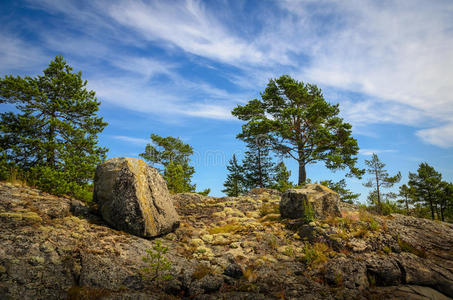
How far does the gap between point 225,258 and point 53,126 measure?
12.6 m

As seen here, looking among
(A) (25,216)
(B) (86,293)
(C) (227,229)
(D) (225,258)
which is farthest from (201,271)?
(A) (25,216)

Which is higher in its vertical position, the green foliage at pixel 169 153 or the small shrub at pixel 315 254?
the green foliage at pixel 169 153

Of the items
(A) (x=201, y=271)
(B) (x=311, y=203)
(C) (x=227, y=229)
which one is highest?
(B) (x=311, y=203)

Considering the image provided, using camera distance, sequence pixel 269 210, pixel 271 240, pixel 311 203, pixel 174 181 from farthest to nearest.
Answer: pixel 174 181 < pixel 269 210 < pixel 311 203 < pixel 271 240

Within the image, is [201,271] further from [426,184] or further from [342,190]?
[426,184]

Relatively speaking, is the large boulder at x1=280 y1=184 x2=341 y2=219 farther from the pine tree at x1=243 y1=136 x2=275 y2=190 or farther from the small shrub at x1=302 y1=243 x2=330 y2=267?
the pine tree at x1=243 y1=136 x2=275 y2=190

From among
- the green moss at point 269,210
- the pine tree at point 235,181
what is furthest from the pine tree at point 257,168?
the green moss at point 269,210

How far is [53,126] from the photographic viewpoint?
13.4 meters

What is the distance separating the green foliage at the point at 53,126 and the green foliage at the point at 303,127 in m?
14.1

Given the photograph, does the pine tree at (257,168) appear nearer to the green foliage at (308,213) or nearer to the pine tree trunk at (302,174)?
the pine tree trunk at (302,174)

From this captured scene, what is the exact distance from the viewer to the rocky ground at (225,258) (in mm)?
5297

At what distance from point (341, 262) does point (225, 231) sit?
452 cm

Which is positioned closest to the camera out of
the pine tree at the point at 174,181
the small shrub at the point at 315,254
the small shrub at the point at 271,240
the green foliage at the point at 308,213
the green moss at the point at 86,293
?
the green moss at the point at 86,293

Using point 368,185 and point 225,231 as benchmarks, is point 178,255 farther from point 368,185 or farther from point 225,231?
point 368,185
